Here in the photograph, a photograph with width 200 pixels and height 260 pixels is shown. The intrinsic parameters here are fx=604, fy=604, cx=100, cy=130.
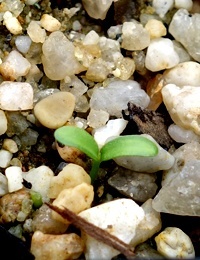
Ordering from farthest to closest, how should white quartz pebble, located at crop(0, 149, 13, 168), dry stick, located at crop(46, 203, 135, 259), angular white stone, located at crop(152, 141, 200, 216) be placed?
1. white quartz pebble, located at crop(0, 149, 13, 168)
2. angular white stone, located at crop(152, 141, 200, 216)
3. dry stick, located at crop(46, 203, 135, 259)

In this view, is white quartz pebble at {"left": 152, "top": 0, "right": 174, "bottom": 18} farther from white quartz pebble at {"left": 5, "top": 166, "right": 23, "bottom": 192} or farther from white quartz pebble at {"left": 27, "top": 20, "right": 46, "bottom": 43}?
white quartz pebble at {"left": 5, "top": 166, "right": 23, "bottom": 192}

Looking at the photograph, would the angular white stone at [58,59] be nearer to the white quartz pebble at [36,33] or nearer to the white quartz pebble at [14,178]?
the white quartz pebble at [36,33]

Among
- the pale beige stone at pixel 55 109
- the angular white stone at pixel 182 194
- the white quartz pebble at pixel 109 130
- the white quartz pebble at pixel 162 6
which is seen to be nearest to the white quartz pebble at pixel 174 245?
the angular white stone at pixel 182 194

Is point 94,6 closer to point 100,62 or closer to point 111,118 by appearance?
point 100,62

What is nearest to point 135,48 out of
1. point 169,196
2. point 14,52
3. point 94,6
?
point 94,6

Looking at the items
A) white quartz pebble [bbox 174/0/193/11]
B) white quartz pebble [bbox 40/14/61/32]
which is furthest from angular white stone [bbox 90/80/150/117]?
white quartz pebble [bbox 174/0/193/11]

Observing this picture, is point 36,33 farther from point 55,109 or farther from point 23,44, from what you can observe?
point 55,109

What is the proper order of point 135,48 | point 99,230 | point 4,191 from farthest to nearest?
point 135,48
point 4,191
point 99,230
